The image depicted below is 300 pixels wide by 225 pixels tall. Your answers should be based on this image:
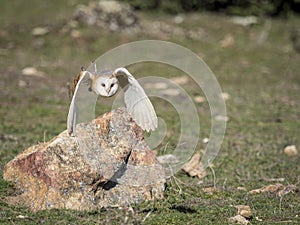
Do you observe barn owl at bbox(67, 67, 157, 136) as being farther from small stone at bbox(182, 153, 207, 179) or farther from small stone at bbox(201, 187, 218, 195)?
small stone at bbox(182, 153, 207, 179)

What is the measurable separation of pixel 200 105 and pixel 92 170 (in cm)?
1002

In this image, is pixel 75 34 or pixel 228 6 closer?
pixel 75 34

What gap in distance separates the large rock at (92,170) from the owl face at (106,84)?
37.2 inches

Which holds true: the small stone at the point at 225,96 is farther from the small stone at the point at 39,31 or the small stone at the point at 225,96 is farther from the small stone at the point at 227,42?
the small stone at the point at 39,31

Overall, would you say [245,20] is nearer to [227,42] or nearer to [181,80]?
[227,42]

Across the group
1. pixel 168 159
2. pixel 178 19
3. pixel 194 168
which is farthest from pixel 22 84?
pixel 178 19

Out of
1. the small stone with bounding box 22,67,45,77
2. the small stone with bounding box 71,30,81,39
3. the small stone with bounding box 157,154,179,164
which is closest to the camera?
the small stone with bounding box 157,154,179,164

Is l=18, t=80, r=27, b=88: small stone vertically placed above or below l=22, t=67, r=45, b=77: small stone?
above

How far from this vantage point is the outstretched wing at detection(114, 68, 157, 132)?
752 cm

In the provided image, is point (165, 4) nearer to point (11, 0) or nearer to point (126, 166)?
point (11, 0)

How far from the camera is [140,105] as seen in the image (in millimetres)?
7633

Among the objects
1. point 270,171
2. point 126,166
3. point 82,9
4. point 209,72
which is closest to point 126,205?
point 126,166

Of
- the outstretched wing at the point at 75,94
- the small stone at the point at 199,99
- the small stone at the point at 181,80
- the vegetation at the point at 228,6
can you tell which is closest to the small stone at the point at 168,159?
the outstretched wing at the point at 75,94

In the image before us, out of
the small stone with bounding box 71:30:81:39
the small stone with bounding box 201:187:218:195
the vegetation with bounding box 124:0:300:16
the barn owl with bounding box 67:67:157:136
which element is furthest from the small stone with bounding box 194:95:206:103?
Result: the vegetation with bounding box 124:0:300:16
